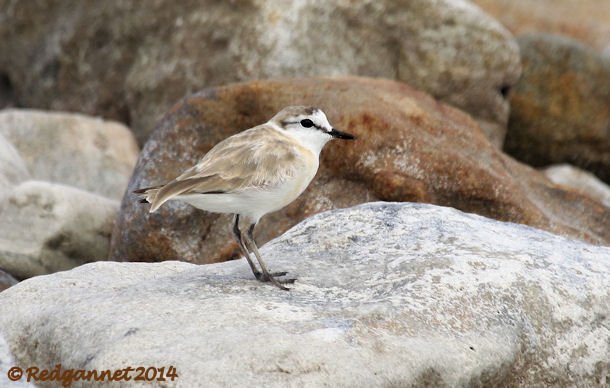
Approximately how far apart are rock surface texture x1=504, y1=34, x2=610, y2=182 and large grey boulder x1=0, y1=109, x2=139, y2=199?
5.57 meters

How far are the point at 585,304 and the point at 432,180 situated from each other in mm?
3082

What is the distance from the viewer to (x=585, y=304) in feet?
21.5

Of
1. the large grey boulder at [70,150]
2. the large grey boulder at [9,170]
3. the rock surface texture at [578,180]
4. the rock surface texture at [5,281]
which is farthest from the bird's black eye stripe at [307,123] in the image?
the rock surface texture at [578,180]

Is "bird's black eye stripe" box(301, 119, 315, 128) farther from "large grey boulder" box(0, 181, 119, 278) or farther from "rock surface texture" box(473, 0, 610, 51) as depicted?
"rock surface texture" box(473, 0, 610, 51)

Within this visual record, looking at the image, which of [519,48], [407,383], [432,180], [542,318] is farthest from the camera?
[519,48]

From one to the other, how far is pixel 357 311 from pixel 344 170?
372 cm

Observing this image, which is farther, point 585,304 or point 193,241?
point 193,241

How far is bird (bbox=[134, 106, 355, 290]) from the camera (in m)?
6.50

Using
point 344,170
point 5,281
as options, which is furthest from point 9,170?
point 344,170

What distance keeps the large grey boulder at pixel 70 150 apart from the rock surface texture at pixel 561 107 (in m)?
5.57

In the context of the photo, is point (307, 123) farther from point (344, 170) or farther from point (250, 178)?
point (344, 170)

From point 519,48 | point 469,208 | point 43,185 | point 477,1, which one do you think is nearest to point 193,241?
point 43,185

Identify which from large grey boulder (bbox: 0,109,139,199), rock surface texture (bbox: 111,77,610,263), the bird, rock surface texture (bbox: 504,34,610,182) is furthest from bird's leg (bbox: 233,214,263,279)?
rock surface texture (bbox: 504,34,610,182)

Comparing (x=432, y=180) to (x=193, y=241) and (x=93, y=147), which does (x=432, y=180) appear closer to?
(x=193, y=241)
